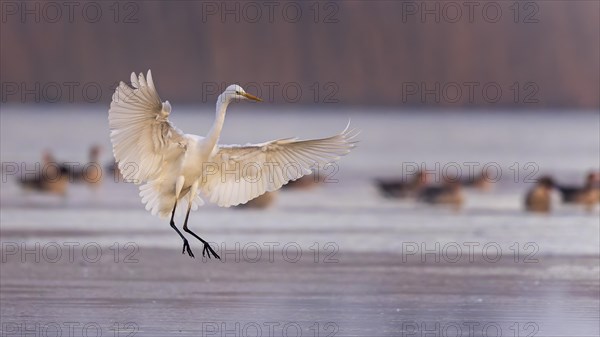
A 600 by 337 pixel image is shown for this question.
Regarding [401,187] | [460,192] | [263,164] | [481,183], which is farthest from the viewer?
[481,183]

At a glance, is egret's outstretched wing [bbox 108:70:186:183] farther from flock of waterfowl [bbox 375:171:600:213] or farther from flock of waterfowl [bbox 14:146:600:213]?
flock of waterfowl [bbox 375:171:600:213]

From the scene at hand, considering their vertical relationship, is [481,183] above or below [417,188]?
below

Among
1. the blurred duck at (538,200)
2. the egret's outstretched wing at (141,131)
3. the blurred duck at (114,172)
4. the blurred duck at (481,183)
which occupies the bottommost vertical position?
the blurred duck at (481,183)

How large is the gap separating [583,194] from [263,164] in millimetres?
10423

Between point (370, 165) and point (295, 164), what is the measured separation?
757 inches

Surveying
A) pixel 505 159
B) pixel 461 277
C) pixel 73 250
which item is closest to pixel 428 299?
pixel 461 277

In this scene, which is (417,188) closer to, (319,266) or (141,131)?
(319,266)

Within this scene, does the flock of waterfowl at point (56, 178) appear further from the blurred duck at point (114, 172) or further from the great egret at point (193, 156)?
the great egret at point (193, 156)

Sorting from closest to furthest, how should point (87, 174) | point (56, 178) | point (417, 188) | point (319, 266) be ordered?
point (319, 266) → point (56, 178) → point (87, 174) → point (417, 188)

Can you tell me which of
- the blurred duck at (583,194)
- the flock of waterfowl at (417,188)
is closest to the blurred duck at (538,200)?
the flock of waterfowl at (417,188)

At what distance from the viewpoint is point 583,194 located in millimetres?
20266

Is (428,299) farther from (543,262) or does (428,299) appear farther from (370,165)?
(370,165)

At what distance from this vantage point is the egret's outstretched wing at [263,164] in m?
10.7

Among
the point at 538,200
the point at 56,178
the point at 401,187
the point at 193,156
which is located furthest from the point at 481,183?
the point at 193,156
